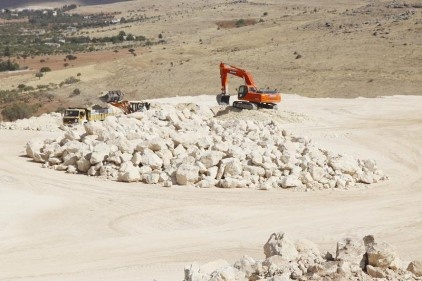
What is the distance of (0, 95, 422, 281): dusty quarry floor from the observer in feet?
47.7

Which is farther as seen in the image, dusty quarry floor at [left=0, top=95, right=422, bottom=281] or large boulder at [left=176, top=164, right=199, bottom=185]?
large boulder at [left=176, top=164, right=199, bottom=185]

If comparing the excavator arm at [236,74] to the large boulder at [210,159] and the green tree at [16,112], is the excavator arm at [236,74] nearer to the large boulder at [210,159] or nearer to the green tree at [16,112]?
the green tree at [16,112]

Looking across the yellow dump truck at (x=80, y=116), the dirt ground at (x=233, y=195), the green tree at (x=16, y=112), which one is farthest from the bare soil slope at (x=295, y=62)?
the yellow dump truck at (x=80, y=116)

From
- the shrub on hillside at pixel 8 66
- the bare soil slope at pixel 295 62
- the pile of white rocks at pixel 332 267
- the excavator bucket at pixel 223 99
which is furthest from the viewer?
the shrub on hillside at pixel 8 66

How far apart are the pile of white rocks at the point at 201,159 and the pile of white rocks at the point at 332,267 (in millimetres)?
9875

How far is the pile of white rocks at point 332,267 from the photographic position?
9.82m

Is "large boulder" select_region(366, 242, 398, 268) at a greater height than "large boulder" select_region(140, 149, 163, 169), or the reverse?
"large boulder" select_region(140, 149, 163, 169)

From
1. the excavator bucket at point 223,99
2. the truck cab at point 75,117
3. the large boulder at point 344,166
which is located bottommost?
the large boulder at point 344,166

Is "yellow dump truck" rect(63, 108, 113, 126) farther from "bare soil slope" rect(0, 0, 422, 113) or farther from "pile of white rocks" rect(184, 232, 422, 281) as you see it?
"pile of white rocks" rect(184, 232, 422, 281)

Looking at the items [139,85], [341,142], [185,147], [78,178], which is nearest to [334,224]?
[185,147]

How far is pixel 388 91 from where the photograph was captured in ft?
140

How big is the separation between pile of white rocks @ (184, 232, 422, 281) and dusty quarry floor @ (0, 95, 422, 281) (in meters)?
3.17

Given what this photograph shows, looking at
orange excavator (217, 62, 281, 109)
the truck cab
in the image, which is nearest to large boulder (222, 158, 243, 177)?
the truck cab

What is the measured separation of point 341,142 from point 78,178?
38.7 ft
